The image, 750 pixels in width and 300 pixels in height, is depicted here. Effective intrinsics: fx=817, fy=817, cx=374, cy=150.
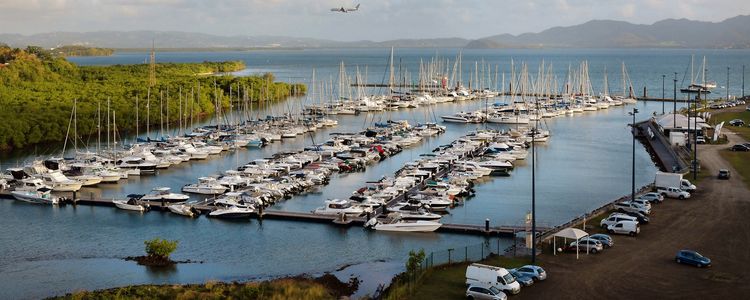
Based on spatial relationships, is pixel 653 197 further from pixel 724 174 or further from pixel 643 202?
pixel 724 174

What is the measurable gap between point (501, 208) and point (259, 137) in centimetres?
2586

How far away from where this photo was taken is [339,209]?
33.3m

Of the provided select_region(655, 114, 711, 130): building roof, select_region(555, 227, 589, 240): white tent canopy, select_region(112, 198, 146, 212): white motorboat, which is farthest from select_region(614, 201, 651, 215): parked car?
select_region(655, 114, 711, 130): building roof

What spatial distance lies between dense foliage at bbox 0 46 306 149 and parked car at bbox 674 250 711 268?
150 ft

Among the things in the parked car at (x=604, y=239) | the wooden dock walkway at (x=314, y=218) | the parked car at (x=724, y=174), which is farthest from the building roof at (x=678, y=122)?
the parked car at (x=604, y=239)

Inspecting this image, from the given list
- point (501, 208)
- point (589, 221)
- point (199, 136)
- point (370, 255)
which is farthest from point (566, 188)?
point (199, 136)

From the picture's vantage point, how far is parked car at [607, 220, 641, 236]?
26453 mm

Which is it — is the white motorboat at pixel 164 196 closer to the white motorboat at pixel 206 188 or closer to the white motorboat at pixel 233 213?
the white motorboat at pixel 206 188

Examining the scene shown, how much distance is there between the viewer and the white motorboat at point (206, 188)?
38.4 metres

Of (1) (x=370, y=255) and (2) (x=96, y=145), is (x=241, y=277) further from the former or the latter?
(2) (x=96, y=145)

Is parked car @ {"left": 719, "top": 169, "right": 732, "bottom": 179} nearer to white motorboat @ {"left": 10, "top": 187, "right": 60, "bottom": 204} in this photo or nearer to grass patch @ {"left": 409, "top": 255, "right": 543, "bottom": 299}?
grass patch @ {"left": 409, "top": 255, "right": 543, "bottom": 299}

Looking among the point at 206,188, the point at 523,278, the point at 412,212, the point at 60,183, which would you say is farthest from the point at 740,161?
the point at 60,183

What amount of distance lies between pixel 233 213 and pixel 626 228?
51.8 feet

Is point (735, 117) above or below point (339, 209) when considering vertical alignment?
above
